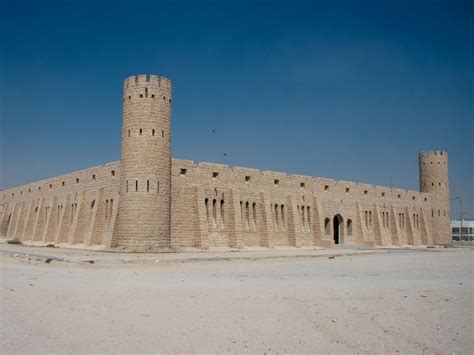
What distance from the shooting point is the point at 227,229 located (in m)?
30.9

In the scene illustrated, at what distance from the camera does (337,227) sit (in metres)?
41.5

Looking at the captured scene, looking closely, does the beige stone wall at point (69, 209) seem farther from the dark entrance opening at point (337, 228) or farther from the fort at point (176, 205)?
the dark entrance opening at point (337, 228)

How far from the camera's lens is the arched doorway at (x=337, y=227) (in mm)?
40819

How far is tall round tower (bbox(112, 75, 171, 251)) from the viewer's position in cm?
2562

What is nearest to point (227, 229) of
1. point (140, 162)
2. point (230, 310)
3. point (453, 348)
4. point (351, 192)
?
point (140, 162)

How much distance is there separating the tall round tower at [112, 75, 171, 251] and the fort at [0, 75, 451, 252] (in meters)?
0.05

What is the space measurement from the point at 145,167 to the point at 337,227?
21.1 metres

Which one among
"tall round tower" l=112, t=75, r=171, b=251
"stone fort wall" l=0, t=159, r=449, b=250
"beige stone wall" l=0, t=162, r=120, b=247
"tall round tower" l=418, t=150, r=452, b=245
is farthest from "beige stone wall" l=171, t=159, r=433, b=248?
"beige stone wall" l=0, t=162, r=120, b=247

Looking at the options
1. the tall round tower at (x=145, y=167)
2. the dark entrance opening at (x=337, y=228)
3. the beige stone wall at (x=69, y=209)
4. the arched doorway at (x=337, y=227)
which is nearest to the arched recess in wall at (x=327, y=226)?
the arched doorway at (x=337, y=227)

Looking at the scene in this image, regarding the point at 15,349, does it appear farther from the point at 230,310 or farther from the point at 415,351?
the point at 415,351

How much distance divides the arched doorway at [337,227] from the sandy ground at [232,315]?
2794cm

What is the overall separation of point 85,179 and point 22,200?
16.1 m

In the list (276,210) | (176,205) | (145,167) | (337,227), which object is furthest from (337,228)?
(145,167)

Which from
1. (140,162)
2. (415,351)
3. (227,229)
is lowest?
(415,351)
